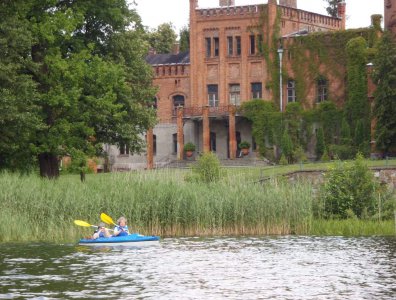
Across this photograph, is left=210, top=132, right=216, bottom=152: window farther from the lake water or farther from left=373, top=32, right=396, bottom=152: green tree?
the lake water

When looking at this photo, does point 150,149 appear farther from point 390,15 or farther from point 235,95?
point 390,15

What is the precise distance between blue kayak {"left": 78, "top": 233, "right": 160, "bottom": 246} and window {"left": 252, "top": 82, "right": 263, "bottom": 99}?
4555 cm

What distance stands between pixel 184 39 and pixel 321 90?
28573 millimetres

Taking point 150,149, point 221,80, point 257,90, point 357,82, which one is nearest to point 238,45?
point 221,80

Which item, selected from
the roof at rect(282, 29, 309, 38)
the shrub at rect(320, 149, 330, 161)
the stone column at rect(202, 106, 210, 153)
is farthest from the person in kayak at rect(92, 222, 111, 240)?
the roof at rect(282, 29, 309, 38)

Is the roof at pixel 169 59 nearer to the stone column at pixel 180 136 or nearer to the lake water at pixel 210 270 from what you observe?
the stone column at pixel 180 136

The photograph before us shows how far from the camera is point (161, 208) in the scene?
117 ft

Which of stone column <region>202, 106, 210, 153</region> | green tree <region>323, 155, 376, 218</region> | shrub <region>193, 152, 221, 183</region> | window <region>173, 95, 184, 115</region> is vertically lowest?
green tree <region>323, 155, 376, 218</region>

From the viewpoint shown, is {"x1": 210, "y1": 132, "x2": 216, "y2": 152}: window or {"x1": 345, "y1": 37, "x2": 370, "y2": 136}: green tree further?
{"x1": 210, "y1": 132, "x2": 216, "y2": 152}: window

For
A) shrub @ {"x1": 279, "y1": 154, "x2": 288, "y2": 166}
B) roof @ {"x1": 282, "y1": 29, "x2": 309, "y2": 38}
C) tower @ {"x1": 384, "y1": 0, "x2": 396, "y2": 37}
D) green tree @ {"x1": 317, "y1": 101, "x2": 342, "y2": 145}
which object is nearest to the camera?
tower @ {"x1": 384, "y1": 0, "x2": 396, "y2": 37}

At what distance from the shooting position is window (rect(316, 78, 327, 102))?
245 ft

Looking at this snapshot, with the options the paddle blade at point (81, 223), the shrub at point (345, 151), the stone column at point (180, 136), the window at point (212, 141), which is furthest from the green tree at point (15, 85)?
the window at point (212, 141)

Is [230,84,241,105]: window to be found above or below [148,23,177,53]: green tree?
below

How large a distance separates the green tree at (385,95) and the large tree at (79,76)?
14.4 m
